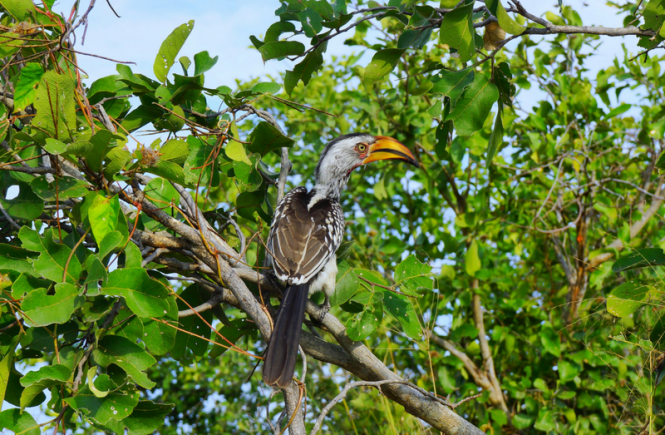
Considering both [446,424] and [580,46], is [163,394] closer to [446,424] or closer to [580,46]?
[446,424]

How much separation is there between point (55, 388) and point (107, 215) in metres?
0.46

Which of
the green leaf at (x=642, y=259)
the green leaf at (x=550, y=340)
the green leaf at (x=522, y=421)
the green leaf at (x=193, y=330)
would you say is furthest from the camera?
the green leaf at (x=522, y=421)

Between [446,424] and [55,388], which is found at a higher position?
[55,388]

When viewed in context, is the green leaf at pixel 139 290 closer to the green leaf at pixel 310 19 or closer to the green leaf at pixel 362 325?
the green leaf at pixel 362 325

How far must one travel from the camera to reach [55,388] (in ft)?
4.53

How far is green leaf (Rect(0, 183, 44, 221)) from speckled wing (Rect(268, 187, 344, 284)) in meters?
0.81

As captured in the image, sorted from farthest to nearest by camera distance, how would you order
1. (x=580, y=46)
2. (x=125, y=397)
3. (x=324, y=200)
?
(x=580, y=46)
(x=324, y=200)
(x=125, y=397)

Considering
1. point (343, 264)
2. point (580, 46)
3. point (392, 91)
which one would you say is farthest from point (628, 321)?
point (580, 46)

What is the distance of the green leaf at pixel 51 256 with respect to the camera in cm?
133

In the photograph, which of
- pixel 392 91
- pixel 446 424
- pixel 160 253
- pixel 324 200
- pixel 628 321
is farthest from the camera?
pixel 392 91

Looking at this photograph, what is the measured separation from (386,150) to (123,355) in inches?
81.0

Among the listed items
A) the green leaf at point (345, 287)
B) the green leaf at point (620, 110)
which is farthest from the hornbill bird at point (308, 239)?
the green leaf at point (620, 110)

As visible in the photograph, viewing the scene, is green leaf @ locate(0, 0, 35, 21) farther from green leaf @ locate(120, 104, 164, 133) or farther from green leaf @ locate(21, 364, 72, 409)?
green leaf @ locate(21, 364, 72, 409)

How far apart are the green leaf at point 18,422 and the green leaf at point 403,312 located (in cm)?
110
